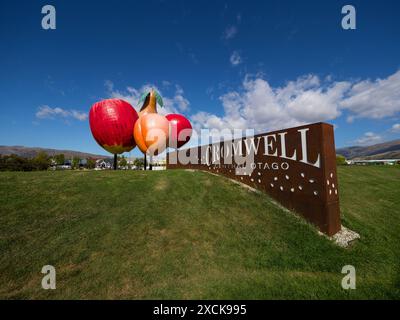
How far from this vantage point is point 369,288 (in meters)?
5.04

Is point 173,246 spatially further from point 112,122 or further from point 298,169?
point 112,122

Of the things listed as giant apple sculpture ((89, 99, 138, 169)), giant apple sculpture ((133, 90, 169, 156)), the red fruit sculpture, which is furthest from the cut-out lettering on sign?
giant apple sculpture ((89, 99, 138, 169))

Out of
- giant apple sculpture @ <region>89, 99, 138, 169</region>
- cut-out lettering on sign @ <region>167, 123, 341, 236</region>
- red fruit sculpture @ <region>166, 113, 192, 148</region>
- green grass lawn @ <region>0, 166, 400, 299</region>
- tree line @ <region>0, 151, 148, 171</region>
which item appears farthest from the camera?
tree line @ <region>0, 151, 148, 171</region>

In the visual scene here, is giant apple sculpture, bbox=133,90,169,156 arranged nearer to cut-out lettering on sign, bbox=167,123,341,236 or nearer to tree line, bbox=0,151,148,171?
cut-out lettering on sign, bbox=167,123,341,236

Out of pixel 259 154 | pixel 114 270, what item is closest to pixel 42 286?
pixel 114 270

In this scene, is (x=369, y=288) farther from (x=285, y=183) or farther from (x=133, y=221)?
(x=133, y=221)

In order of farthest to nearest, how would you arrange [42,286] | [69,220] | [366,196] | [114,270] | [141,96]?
1. [366,196]
2. [141,96]
3. [69,220]
4. [114,270]
5. [42,286]

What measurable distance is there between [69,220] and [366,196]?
16509 millimetres

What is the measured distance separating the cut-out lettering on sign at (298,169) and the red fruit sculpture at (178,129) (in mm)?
3053

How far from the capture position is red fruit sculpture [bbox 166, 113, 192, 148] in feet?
37.2

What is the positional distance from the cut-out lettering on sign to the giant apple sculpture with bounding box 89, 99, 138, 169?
20.4 ft

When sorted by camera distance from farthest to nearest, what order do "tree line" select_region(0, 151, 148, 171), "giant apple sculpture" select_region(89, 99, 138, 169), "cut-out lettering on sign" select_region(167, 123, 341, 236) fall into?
"tree line" select_region(0, 151, 148, 171) → "giant apple sculpture" select_region(89, 99, 138, 169) → "cut-out lettering on sign" select_region(167, 123, 341, 236)

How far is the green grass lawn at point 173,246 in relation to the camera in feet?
15.9

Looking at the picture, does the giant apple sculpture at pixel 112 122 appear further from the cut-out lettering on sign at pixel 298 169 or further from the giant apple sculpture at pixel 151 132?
the cut-out lettering on sign at pixel 298 169
